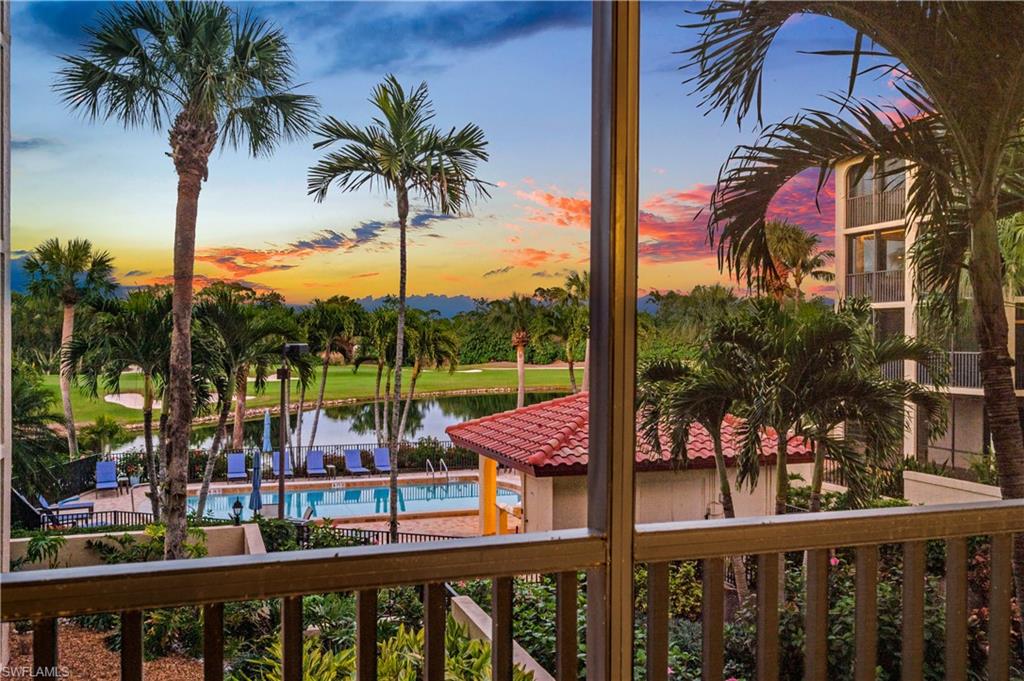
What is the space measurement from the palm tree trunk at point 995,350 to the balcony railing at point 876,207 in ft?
0.78

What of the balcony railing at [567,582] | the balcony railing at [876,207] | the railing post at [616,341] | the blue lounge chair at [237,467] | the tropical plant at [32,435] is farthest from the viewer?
the balcony railing at [876,207]

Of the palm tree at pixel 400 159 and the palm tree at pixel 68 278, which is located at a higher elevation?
the palm tree at pixel 400 159

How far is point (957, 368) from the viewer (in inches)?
98.0

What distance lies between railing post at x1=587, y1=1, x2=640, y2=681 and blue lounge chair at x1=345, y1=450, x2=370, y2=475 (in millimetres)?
855

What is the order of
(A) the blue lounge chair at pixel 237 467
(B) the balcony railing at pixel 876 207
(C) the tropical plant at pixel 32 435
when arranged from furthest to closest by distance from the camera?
1. (B) the balcony railing at pixel 876 207
2. (A) the blue lounge chair at pixel 237 467
3. (C) the tropical plant at pixel 32 435

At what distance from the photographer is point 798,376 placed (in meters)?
2.39

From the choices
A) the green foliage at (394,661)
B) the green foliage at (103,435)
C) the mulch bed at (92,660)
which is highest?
the green foliage at (103,435)

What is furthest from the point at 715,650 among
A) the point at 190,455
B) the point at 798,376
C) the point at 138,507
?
the point at 138,507

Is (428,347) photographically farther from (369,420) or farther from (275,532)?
(275,532)

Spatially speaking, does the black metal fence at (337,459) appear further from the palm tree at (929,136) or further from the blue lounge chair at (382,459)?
the palm tree at (929,136)

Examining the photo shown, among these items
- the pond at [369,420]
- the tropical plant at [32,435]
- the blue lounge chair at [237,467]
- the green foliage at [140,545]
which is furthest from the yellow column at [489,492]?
the tropical plant at [32,435]

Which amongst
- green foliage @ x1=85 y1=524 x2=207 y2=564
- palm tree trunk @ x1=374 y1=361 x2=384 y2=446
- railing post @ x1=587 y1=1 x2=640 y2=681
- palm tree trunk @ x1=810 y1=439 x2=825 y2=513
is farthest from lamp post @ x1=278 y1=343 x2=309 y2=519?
palm tree trunk @ x1=810 y1=439 x2=825 y2=513

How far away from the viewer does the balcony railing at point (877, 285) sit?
244 centimetres

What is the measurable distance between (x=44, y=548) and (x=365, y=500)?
3.14 feet
